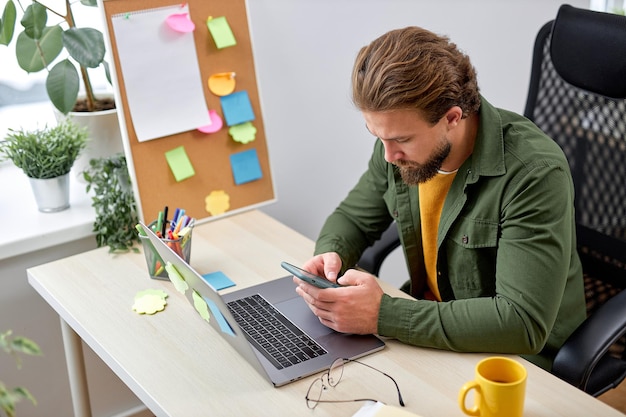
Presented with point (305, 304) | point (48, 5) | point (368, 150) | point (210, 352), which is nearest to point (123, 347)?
point (210, 352)

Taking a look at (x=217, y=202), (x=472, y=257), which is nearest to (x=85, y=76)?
(x=217, y=202)

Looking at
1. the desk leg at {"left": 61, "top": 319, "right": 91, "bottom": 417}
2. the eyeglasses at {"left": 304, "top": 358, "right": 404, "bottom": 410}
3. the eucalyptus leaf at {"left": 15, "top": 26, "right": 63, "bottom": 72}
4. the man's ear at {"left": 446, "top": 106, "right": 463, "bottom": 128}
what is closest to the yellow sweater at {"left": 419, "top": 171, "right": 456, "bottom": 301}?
the man's ear at {"left": 446, "top": 106, "right": 463, "bottom": 128}

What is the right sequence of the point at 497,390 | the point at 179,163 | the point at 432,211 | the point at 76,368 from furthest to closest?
the point at 179,163, the point at 76,368, the point at 432,211, the point at 497,390

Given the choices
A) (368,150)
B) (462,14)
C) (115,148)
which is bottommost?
(368,150)

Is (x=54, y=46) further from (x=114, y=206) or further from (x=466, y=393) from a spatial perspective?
(x=466, y=393)

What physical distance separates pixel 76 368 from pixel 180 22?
0.83m

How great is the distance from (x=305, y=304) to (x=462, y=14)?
4.37 ft

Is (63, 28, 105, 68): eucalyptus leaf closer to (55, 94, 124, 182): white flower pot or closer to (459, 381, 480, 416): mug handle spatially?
(55, 94, 124, 182): white flower pot

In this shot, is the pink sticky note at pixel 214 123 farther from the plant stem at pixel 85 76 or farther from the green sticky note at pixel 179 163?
the plant stem at pixel 85 76

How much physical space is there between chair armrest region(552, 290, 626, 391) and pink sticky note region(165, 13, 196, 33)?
1090 mm

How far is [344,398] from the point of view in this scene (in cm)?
126

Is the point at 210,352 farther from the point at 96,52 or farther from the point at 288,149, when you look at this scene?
the point at 288,149

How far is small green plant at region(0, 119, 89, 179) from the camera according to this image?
1.84 meters

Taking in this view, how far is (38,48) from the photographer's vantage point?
1.87 metres
